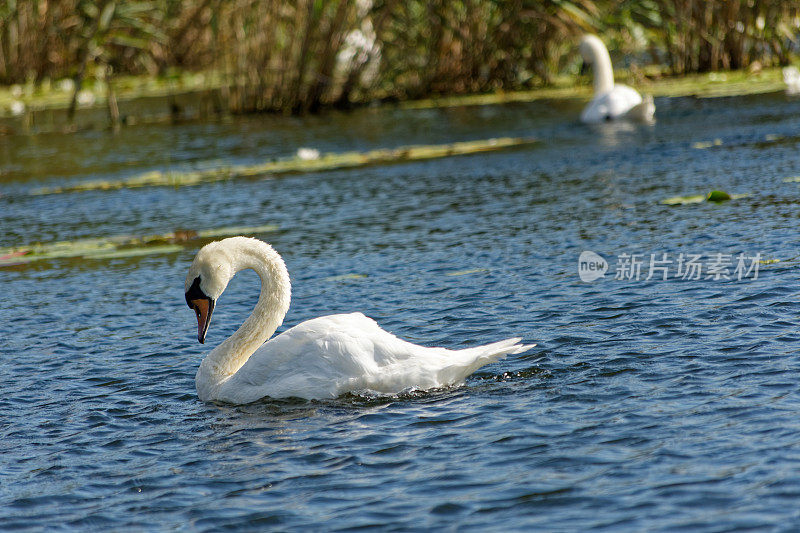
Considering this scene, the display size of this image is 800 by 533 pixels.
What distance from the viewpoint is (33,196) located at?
16016mm

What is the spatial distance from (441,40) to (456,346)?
15016 mm

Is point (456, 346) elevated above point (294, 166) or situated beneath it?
situated beneath

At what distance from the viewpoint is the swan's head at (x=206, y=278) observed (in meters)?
7.11

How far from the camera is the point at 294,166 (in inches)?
651

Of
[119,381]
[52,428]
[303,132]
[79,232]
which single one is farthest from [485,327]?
[303,132]

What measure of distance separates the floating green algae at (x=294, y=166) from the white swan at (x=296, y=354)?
889 cm

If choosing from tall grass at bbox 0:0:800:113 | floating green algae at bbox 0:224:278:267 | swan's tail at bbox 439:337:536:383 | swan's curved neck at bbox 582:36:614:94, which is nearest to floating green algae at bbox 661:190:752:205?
floating green algae at bbox 0:224:278:267

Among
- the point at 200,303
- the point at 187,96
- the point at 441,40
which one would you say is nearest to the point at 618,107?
the point at 441,40

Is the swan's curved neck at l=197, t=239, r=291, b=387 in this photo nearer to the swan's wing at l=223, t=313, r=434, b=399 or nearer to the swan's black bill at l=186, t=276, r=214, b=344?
the swan's black bill at l=186, t=276, r=214, b=344

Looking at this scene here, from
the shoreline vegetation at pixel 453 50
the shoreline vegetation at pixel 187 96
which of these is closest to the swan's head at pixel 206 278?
the shoreline vegetation at pixel 453 50

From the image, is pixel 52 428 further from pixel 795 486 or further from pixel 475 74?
pixel 475 74

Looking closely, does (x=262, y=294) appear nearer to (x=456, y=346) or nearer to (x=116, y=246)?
(x=456, y=346)

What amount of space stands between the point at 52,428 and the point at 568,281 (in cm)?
422

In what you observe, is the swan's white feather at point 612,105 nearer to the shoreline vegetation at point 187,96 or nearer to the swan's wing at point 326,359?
the shoreline vegetation at point 187,96
